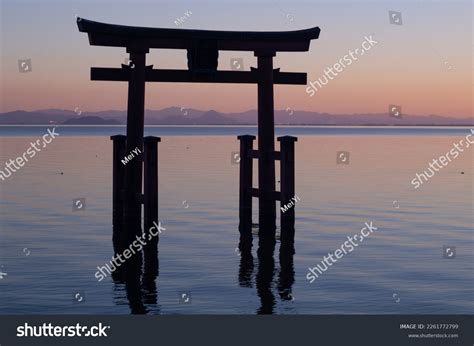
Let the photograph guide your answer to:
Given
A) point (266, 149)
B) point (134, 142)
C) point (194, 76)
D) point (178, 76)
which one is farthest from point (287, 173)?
point (134, 142)

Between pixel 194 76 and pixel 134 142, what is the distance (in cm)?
185

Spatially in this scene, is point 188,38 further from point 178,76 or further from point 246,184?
point 246,184

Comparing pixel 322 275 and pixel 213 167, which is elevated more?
pixel 213 167

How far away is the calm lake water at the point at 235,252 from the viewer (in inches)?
518

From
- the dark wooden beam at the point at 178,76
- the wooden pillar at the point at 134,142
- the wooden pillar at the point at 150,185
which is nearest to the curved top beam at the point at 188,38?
the wooden pillar at the point at 134,142

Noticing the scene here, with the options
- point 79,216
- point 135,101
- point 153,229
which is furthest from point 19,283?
point 79,216

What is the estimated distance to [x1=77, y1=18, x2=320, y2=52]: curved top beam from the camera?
1825cm

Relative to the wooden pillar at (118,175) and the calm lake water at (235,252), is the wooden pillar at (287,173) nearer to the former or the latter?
the calm lake water at (235,252)

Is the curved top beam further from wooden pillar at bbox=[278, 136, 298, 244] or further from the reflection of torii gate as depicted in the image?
wooden pillar at bbox=[278, 136, 298, 244]

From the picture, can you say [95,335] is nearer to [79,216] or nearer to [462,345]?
[462,345]

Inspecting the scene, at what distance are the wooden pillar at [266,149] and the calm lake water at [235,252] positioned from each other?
77 cm

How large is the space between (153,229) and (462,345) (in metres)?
8.52

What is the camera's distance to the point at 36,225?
21.7 meters

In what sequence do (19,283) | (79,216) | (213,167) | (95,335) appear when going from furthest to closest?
(213,167)
(79,216)
(19,283)
(95,335)
